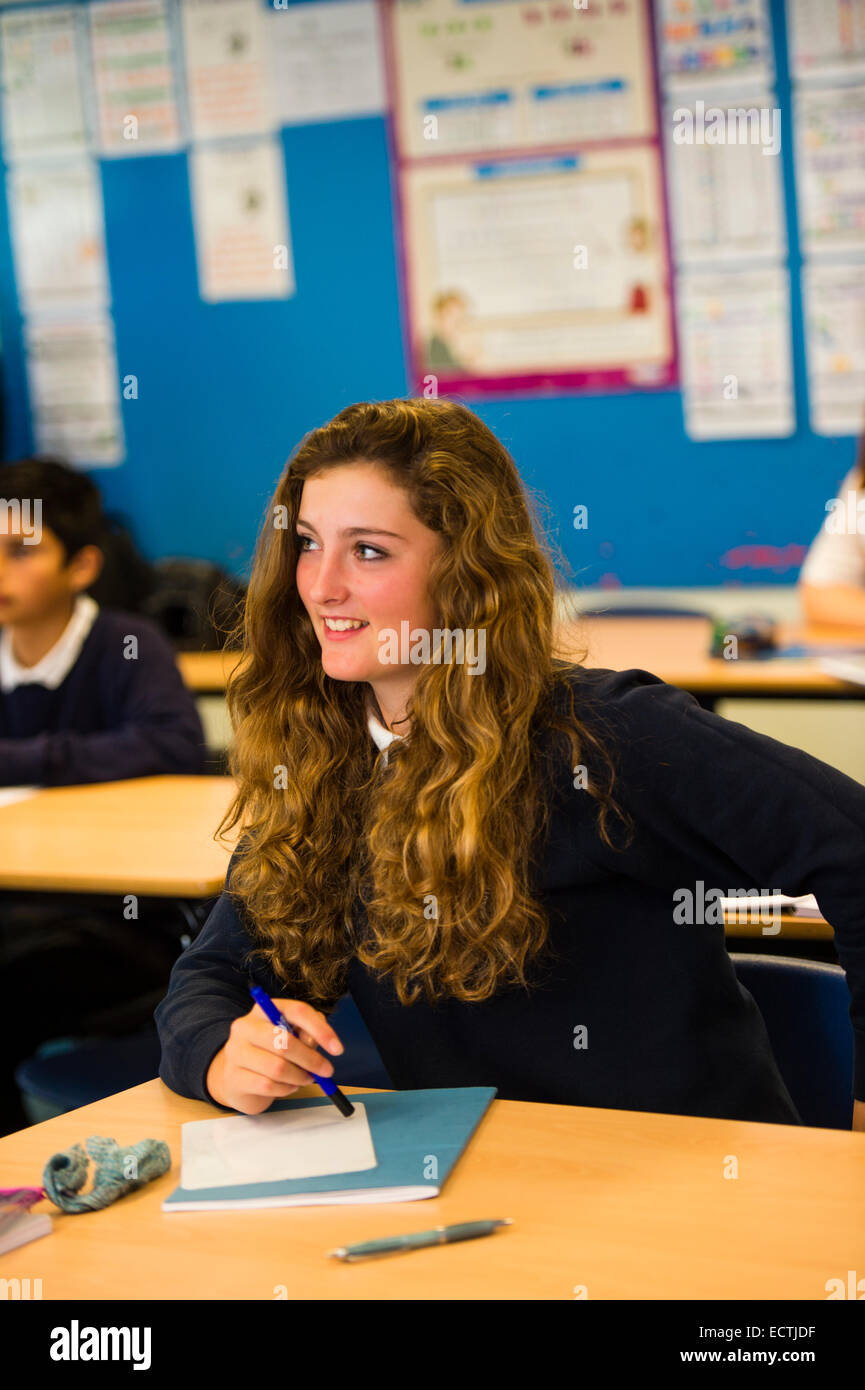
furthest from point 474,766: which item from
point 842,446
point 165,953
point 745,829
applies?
point 842,446

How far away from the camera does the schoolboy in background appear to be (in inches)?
109

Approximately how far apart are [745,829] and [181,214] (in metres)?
3.84

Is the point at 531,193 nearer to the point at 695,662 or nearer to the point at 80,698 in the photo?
the point at 695,662

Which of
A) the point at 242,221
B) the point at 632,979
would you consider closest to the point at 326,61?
the point at 242,221

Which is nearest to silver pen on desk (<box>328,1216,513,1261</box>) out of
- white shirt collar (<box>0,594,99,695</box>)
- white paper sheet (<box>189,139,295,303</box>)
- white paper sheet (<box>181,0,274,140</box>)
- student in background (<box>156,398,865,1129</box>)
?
student in background (<box>156,398,865,1129</box>)

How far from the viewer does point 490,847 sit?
1328mm

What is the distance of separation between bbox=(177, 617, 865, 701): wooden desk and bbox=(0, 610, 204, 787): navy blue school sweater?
124mm

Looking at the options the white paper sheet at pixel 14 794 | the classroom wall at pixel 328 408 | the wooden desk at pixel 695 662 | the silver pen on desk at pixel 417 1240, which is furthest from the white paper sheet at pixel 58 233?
the silver pen on desk at pixel 417 1240

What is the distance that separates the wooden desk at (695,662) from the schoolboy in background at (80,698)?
0.50ft

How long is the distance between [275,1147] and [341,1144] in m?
0.06

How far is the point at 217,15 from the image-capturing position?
4453 millimetres

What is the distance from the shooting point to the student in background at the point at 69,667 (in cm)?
276

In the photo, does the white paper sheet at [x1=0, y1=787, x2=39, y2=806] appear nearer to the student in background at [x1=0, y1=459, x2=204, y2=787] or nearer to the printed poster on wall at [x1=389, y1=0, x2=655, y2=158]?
the student in background at [x1=0, y1=459, x2=204, y2=787]
